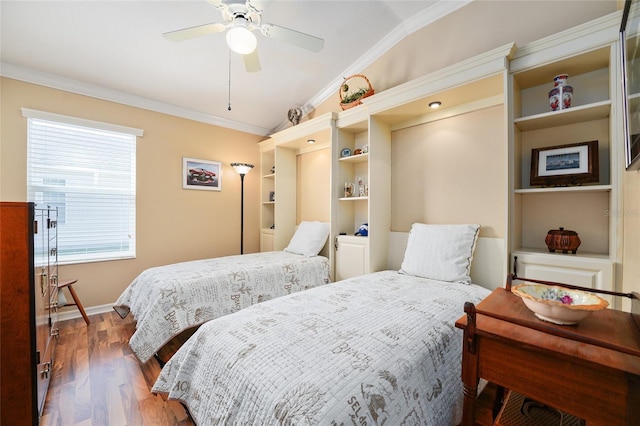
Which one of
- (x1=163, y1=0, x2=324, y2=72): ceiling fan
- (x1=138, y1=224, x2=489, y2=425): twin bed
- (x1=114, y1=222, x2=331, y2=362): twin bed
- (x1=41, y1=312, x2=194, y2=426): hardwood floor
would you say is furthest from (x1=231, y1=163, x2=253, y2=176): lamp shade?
(x1=138, y1=224, x2=489, y2=425): twin bed

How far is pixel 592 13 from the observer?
1772 millimetres

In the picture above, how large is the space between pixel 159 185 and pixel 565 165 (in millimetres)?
4019

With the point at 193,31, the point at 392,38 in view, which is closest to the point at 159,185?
the point at 193,31

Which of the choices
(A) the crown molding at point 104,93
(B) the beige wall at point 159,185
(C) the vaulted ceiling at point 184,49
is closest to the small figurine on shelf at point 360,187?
(C) the vaulted ceiling at point 184,49

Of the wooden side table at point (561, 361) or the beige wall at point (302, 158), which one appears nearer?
the wooden side table at point (561, 361)

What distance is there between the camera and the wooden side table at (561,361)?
0.75m

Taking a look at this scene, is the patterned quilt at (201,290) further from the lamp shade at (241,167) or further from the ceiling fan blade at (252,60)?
the ceiling fan blade at (252,60)

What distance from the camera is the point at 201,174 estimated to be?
149 inches

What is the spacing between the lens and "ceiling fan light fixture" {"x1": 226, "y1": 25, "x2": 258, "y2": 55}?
1729 mm

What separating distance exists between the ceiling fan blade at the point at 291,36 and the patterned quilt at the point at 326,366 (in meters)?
1.84

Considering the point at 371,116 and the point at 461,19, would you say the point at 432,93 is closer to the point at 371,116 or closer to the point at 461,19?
the point at 371,116

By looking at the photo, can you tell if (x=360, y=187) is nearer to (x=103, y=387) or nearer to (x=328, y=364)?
(x=328, y=364)

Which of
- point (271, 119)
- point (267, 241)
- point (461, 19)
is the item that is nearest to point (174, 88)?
point (271, 119)

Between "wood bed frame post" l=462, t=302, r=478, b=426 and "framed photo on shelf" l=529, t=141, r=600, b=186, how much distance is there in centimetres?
138
